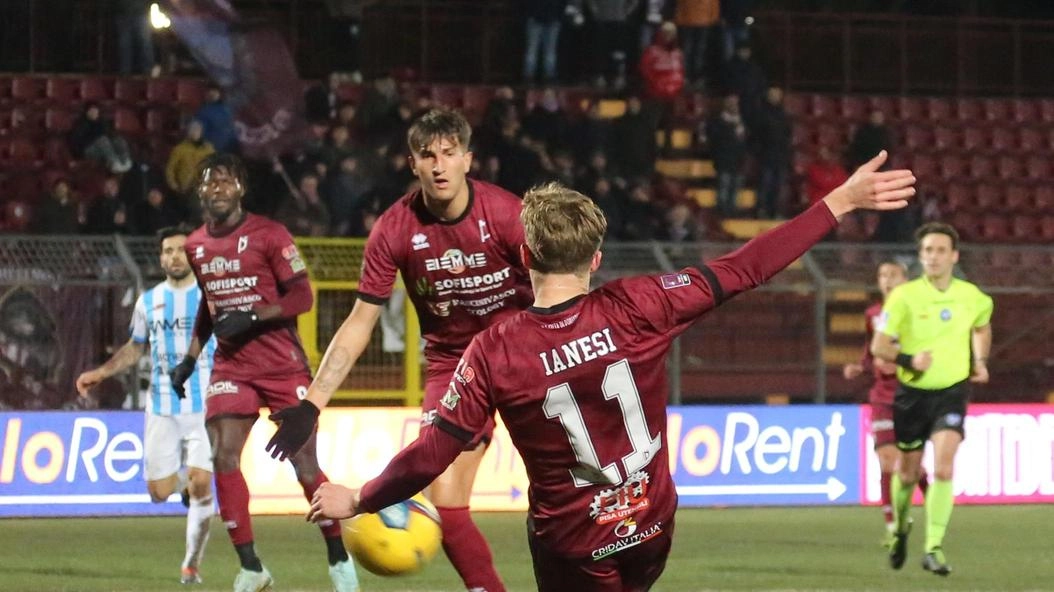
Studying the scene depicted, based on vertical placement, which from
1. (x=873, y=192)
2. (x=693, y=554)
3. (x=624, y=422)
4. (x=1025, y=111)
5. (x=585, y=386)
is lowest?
(x=693, y=554)

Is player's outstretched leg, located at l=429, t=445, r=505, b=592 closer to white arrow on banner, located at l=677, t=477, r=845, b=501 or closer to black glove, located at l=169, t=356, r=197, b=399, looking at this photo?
black glove, located at l=169, t=356, r=197, b=399

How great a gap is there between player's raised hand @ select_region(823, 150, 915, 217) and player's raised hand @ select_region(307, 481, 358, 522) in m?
1.67

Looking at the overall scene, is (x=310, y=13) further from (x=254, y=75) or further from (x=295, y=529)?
(x=295, y=529)

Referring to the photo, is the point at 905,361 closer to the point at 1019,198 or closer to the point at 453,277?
the point at 453,277

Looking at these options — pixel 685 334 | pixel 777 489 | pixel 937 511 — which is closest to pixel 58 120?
pixel 685 334

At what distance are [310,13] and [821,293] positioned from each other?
26.8ft

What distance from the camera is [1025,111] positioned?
25078 mm

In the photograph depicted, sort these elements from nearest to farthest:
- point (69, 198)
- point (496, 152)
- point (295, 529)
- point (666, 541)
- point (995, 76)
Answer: point (666, 541)
point (295, 529)
point (69, 198)
point (496, 152)
point (995, 76)

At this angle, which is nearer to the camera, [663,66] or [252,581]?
[252,581]

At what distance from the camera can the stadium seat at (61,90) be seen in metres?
21.0

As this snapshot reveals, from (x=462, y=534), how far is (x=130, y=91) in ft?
48.1

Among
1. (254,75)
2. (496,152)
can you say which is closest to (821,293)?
(496,152)

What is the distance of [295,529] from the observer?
565 inches

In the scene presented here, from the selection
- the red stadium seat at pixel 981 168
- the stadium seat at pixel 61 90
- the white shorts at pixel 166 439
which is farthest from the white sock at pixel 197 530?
the red stadium seat at pixel 981 168
